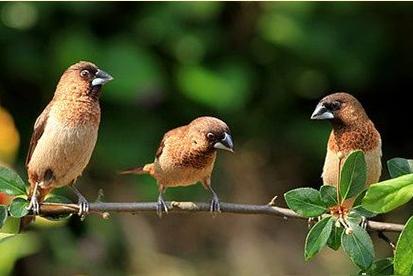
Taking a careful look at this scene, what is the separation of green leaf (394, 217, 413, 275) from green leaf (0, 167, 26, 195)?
47 centimetres

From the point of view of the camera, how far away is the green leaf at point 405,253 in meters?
1.07

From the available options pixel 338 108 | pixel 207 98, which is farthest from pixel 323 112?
pixel 207 98

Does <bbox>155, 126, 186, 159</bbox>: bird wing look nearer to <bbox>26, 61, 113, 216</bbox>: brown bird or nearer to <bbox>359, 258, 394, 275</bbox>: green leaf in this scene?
<bbox>26, 61, 113, 216</bbox>: brown bird

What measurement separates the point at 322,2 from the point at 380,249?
978mm

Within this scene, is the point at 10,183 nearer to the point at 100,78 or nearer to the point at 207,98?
the point at 100,78

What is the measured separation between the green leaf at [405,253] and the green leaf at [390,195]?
0.03 metres

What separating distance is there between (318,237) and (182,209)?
0.58 ft

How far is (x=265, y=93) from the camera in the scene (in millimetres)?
3680

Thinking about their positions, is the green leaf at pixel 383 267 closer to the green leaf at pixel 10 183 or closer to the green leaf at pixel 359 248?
the green leaf at pixel 359 248

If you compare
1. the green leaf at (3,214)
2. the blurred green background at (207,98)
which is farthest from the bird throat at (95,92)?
the blurred green background at (207,98)

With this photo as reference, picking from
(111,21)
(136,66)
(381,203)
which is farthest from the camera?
(111,21)

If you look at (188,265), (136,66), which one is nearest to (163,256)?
(188,265)

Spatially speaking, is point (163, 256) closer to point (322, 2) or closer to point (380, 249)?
point (380, 249)

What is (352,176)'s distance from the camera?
1127mm
